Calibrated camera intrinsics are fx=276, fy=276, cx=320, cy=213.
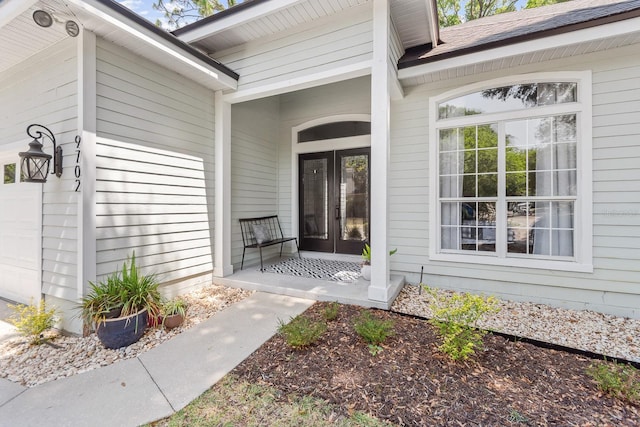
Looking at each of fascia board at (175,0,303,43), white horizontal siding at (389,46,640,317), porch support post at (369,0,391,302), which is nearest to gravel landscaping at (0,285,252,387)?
porch support post at (369,0,391,302)

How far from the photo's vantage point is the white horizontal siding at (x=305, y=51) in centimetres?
346

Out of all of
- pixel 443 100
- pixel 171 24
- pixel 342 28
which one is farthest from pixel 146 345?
pixel 171 24

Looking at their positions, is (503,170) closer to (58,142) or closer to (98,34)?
(98,34)

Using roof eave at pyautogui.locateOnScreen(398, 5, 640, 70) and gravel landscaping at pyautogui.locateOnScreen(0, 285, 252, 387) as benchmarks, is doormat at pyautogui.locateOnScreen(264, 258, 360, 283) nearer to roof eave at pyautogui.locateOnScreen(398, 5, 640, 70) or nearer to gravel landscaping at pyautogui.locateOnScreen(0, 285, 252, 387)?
gravel landscaping at pyautogui.locateOnScreen(0, 285, 252, 387)

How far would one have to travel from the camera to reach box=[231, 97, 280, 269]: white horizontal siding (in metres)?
4.87

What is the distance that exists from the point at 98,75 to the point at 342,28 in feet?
9.53

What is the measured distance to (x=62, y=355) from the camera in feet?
8.75

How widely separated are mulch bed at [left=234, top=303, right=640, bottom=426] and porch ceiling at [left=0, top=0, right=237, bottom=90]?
11.8 ft

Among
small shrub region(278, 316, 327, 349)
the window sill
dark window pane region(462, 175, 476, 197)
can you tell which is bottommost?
small shrub region(278, 316, 327, 349)

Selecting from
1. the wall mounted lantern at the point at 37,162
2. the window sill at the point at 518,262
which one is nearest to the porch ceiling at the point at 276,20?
the wall mounted lantern at the point at 37,162

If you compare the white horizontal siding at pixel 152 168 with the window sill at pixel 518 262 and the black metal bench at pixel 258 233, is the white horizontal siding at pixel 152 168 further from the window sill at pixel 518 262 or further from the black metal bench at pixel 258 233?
the window sill at pixel 518 262

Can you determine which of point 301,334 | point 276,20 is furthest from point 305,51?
point 301,334

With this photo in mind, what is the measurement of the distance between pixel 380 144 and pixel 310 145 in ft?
9.08

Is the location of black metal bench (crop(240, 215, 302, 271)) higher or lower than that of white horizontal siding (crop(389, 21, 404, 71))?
lower
